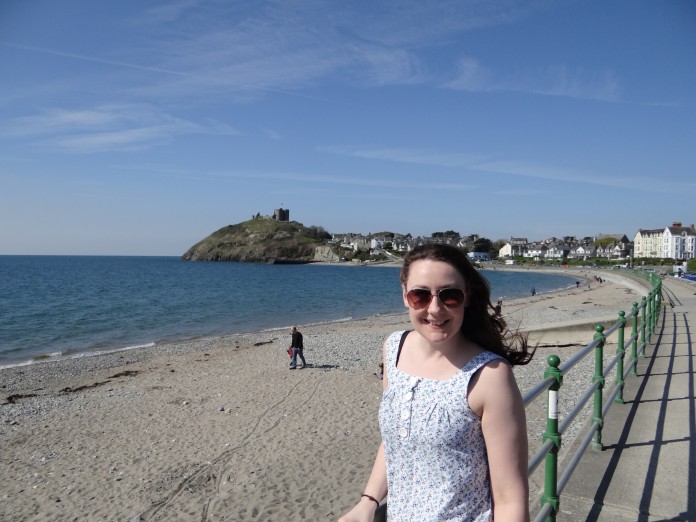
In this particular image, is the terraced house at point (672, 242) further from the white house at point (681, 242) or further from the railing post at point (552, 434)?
the railing post at point (552, 434)

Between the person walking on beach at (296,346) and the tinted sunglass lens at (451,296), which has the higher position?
the tinted sunglass lens at (451,296)

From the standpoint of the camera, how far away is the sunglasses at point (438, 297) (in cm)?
194

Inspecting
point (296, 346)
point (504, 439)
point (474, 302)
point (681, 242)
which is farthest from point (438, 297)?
point (681, 242)

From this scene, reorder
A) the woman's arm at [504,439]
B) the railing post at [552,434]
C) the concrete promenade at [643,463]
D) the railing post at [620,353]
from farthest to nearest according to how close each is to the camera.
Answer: the railing post at [620,353], the concrete promenade at [643,463], the railing post at [552,434], the woman's arm at [504,439]

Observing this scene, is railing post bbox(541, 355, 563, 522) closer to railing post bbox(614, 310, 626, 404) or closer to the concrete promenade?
the concrete promenade

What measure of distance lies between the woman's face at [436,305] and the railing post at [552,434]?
1.24m

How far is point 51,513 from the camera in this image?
7504 mm

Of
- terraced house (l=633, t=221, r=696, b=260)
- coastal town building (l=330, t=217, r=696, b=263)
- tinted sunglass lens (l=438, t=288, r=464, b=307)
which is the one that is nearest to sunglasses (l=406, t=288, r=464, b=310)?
tinted sunglass lens (l=438, t=288, r=464, b=307)

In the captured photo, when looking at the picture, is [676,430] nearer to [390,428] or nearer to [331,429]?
[390,428]

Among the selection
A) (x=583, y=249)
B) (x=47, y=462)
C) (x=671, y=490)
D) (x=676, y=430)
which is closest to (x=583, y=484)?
(x=671, y=490)

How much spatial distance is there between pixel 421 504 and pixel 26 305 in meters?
50.8

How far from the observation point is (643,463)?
4.43m

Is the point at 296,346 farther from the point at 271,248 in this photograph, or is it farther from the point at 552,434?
the point at 271,248

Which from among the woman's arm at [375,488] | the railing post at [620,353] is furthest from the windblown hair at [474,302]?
the railing post at [620,353]
